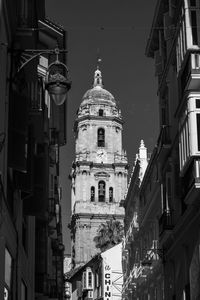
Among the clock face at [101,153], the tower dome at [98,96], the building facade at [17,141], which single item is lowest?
the building facade at [17,141]

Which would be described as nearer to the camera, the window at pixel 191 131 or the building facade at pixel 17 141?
the building facade at pixel 17 141

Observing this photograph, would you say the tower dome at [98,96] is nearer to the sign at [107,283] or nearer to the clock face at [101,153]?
the clock face at [101,153]

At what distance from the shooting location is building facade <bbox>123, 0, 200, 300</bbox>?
1920 cm

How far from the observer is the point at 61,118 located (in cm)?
4116

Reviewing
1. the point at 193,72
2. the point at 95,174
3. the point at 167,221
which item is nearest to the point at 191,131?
the point at 193,72

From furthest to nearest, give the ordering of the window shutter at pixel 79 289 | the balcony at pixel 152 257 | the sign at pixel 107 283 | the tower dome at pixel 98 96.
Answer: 1. the tower dome at pixel 98 96
2. the window shutter at pixel 79 289
3. the sign at pixel 107 283
4. the balcony at pixel 152 257

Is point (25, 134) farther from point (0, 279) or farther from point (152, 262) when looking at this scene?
point (152, 262)

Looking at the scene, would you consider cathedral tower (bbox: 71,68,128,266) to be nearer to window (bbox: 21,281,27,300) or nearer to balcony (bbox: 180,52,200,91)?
window (bbox: 21,281,27,300)

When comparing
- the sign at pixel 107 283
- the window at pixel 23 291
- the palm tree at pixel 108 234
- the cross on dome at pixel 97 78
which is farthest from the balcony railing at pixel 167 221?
the cross on dome at pixel 97 78

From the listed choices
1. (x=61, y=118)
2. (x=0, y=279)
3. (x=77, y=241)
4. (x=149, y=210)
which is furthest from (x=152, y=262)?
(x=77, y=241)

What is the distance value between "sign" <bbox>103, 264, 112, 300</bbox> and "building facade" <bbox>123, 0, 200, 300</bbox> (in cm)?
3786

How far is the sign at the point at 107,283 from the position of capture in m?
68.9

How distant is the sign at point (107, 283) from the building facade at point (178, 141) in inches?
1490

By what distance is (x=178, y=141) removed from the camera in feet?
74.6
